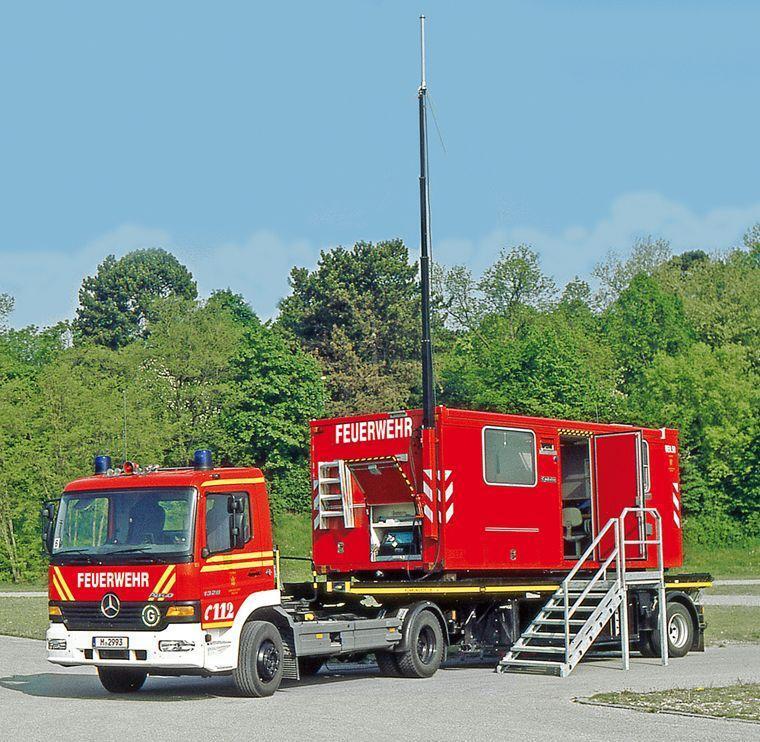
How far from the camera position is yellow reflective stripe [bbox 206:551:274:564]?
636 inches

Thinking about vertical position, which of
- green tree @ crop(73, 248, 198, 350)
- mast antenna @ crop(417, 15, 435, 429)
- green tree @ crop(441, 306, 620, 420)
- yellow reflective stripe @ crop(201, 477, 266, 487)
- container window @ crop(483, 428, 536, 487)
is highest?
green tree @ crop(73, 248, 198, 350)

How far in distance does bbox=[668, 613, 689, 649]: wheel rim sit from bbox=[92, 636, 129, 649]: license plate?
391 inches

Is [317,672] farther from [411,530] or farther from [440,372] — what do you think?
[440,372]

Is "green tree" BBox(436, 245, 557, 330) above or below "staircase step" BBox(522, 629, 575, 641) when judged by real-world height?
above

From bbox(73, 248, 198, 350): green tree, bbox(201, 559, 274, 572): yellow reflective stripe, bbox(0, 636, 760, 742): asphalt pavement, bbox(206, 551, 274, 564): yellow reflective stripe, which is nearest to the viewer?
bbox(0, 636, 760, 742): asphalt pavement

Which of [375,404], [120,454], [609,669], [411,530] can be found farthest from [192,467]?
[375,404]

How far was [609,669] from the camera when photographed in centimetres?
1989

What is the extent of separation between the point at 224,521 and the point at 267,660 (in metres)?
1.81

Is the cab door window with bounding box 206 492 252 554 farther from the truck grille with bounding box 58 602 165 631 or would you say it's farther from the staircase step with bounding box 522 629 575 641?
the staircase step with bounding box 522 629 575 641

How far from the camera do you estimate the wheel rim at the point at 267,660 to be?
1656 cm

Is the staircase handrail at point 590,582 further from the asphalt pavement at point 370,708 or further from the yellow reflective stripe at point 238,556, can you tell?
the yellow reflective stripe at point 238,556

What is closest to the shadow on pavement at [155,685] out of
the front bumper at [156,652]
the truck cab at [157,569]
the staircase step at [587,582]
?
the truck cab at [157,569]

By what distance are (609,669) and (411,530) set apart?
3517mm

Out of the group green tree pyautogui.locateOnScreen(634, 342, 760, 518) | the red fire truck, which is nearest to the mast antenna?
the red fire truck
